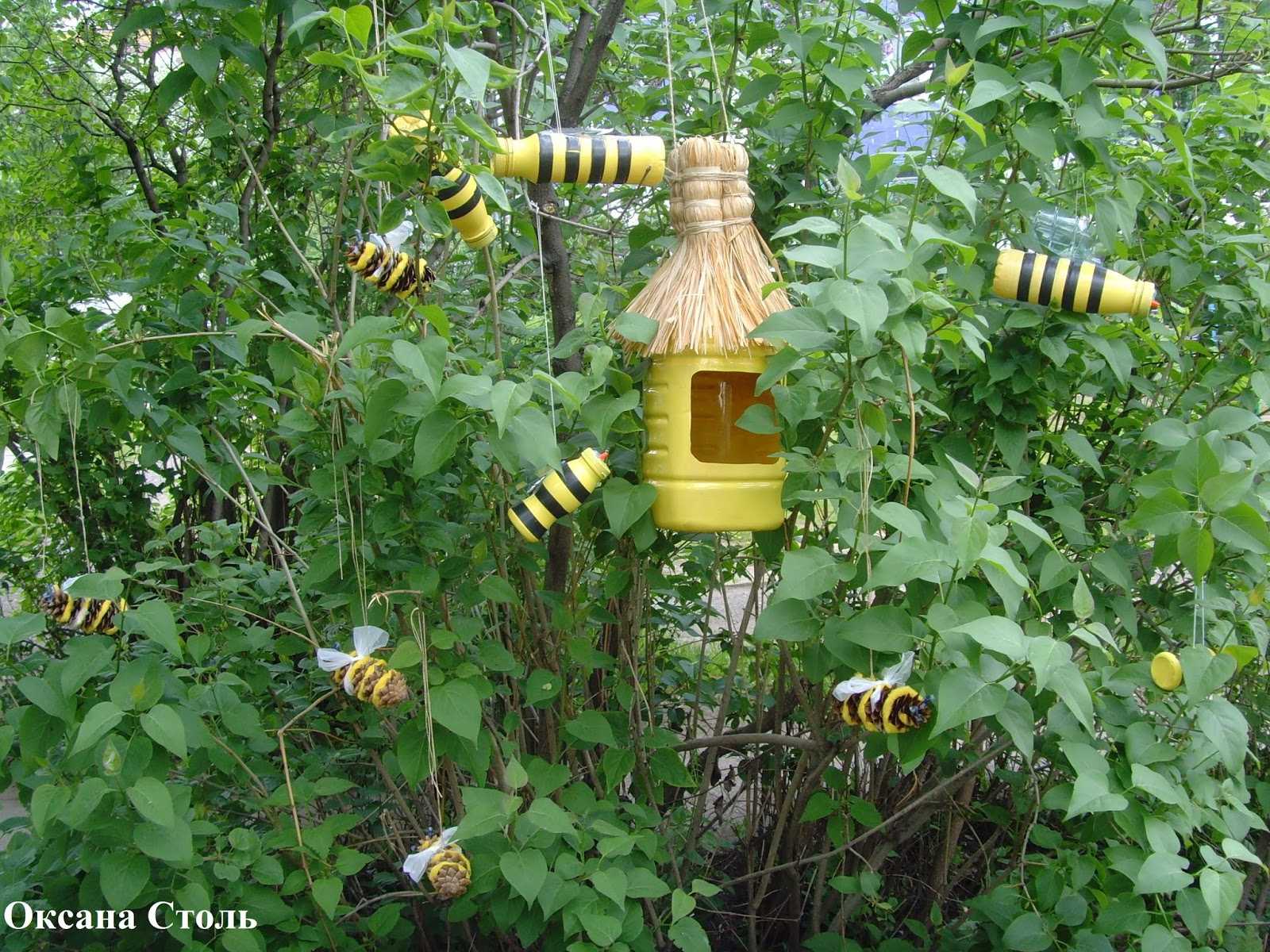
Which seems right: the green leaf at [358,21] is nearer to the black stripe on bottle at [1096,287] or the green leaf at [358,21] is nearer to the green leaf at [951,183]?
the green leaf at [951,183]

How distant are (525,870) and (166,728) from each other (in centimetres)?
58

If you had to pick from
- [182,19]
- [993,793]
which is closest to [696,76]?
[182,19]

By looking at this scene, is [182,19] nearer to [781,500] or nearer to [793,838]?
[781,500]

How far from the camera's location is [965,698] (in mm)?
1318

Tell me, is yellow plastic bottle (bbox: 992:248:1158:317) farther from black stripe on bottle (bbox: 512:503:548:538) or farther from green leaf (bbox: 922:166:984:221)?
black stripe on bottle (bbox: 512:503:548:538)

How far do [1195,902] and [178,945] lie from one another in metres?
1.72

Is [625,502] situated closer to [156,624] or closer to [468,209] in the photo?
[468,209]

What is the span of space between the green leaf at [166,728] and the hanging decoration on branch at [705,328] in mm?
795

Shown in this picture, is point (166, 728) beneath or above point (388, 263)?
beneath

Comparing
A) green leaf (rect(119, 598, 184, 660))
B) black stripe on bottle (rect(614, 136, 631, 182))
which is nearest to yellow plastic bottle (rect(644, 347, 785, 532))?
black stripe on bottle (rect(614, 136, 631, 182))

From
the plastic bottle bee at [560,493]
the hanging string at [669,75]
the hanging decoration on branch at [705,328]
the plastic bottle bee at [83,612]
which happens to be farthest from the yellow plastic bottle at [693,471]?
the plastic bottle bee at [83,612]

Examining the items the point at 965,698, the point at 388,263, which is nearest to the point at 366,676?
the point at 388,263

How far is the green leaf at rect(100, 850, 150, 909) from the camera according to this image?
1.54m

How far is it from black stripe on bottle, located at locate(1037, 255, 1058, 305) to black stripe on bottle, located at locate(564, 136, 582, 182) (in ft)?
2.49
